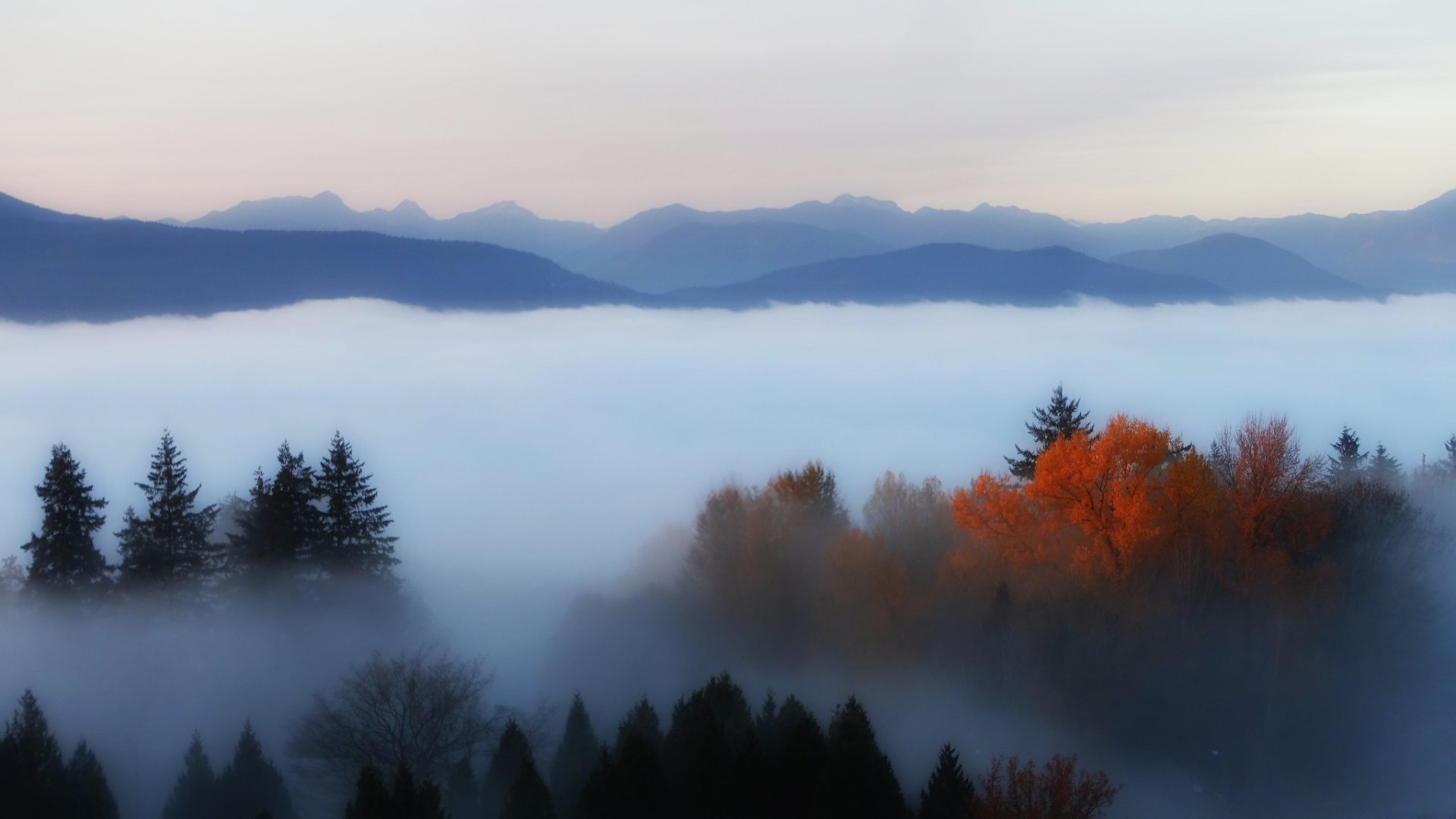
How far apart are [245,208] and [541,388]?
139 feet

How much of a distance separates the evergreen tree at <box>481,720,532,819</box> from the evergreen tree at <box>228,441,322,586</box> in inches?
422

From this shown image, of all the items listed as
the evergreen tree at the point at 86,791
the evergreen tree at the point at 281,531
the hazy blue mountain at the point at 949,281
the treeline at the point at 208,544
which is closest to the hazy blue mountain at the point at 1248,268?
the hazy blue mountain at the point at 949,281

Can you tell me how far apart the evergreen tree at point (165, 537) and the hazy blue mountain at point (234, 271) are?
6622cm

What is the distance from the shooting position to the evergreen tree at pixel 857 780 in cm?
1675

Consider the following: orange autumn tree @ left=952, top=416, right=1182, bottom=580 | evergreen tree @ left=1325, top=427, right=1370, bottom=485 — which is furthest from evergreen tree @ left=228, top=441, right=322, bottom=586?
evergreen tree @ left=1325, top=427, right=1370, bottom=485

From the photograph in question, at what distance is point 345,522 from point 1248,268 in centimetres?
13618

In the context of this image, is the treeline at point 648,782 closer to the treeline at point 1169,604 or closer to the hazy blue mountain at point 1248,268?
the treeline at point 1169,604

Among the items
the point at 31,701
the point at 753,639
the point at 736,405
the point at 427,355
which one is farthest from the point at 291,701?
the point at 427,355

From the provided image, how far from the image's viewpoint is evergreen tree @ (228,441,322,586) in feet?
88.9

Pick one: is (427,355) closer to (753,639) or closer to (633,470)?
(633,470)

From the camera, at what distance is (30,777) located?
58.9 ft

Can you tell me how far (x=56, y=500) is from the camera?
25781 millimetres

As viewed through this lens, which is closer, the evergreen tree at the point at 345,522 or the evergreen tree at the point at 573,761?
the evergreen tree at the point at 573,761

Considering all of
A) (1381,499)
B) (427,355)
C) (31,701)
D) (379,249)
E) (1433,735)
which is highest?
(379,249)
